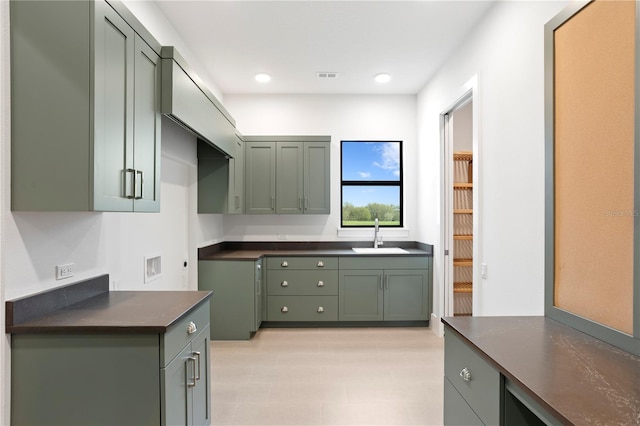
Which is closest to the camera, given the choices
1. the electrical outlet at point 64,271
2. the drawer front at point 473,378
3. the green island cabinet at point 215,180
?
the drawer front at point 473,378

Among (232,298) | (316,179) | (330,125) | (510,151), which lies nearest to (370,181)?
(316,179)

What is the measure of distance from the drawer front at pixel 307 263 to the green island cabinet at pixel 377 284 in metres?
0.12

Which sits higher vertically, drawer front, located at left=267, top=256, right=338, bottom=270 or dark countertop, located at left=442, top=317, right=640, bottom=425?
dark countertop, located at left=442, top=317, right=640, bottom=425

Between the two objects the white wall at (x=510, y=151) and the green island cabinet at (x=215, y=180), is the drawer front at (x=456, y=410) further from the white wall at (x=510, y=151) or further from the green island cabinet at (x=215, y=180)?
the green island cabinet at (x=215, y=180)

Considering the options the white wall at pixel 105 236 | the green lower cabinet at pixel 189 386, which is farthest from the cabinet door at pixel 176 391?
the white wall at pixel 105 236

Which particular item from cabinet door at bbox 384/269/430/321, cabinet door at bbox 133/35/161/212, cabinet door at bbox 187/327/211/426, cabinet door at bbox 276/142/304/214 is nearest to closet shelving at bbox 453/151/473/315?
cabinet door at bbox 384/269/430/321

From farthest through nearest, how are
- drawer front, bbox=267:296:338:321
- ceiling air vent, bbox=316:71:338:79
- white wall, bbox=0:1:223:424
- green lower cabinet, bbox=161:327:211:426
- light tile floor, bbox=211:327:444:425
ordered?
1. drawer front, bbox=267:296:338:321
2. ceiling air vent, bbox=316:71:338:79
3. light tile floor, bbox=211:327:444:425
4. green lower cabinet, bbox=161:327:211:426
5. white wall, bbox=0:1:223:424

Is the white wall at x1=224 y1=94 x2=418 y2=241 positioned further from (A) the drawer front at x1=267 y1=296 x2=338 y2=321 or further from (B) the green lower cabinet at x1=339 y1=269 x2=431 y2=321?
(A) the drawer front at x1=267 y1=296 x2=338 y2=321

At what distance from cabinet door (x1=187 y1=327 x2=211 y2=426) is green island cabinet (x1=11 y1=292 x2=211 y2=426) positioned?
0.32 m

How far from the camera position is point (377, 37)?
3143 millimetres

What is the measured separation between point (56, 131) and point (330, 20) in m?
2.20

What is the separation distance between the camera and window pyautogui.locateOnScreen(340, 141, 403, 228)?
188 inches

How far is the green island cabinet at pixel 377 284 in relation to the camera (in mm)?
4184

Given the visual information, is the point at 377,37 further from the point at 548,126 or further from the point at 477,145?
the point at 548,126
